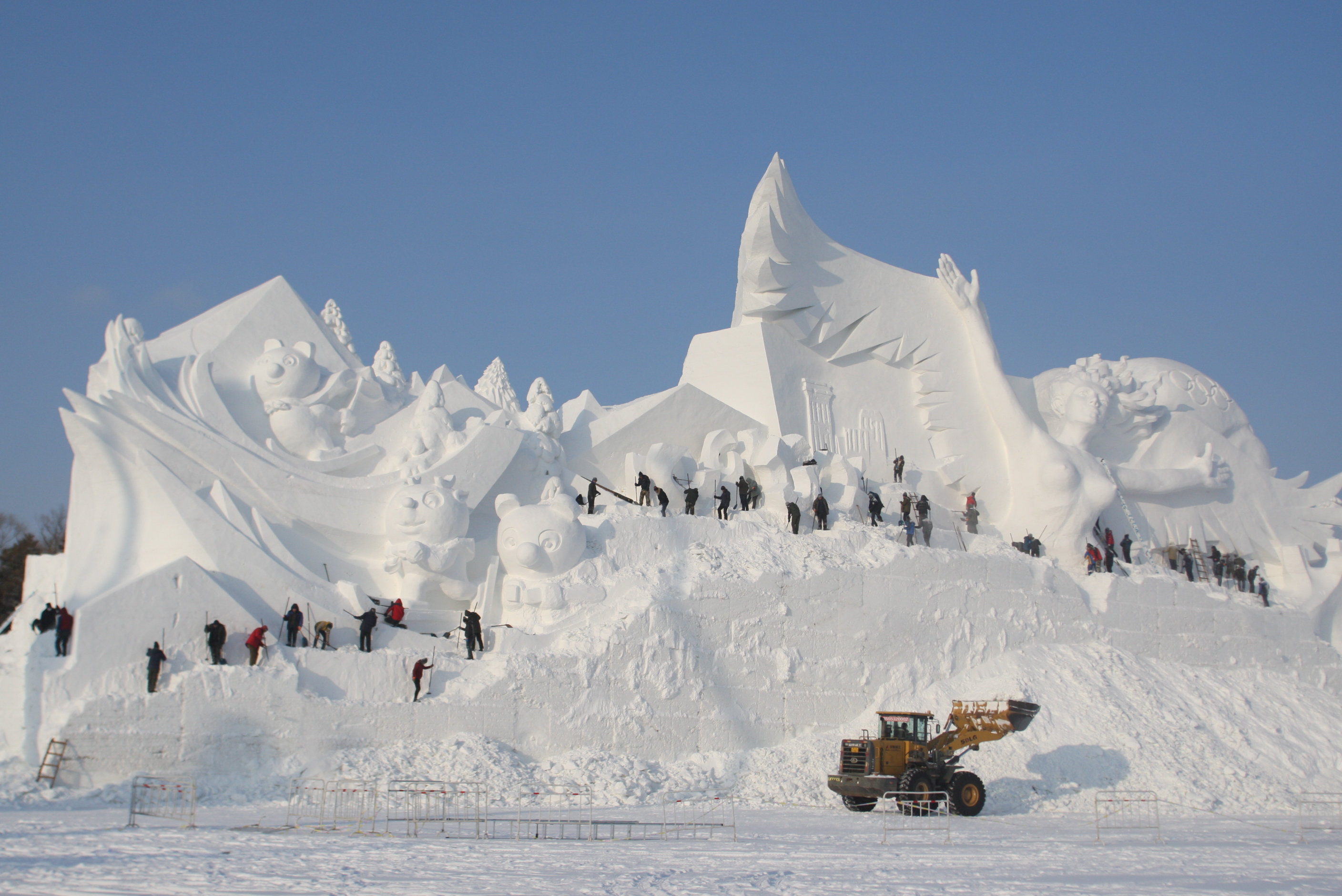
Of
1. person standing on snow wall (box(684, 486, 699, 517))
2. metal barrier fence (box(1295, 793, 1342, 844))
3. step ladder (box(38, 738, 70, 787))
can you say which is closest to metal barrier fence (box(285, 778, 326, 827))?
step ladder (box(38, 738, 70, 787))

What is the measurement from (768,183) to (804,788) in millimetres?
11091

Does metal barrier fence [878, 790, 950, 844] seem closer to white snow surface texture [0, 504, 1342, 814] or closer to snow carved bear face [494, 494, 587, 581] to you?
white snow surface texture [0, 504, 1342, 814]

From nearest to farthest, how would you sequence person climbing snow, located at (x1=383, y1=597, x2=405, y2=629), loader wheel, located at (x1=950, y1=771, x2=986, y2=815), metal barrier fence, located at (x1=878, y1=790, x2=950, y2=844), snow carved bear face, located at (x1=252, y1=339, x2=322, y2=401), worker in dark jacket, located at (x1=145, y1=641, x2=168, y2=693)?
metal barrier fence, located at (x1=878, y1=790, x2=950, y2=844), worker in dark jacket, located at (x1=145, y1=641, x2=168, y2=693), loader wheel, located at (x1=950, y1=771, x2=986, y2=815), person climbing snow, located at (x1=383, y1=597, x2=405, y2=629), snow carved bear face, located at (x1=252, y1=339, x2=322, y2=401)

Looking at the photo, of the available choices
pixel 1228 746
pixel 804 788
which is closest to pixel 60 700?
pixel 804 788

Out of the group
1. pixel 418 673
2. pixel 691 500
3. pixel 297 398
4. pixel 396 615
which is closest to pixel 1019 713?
pixel 691 500

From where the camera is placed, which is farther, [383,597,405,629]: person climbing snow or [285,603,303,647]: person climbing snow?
[383,597,405,629]: person climbing snow

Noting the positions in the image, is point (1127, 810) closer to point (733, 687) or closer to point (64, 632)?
point (733, 687)

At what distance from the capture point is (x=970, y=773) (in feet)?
43.3

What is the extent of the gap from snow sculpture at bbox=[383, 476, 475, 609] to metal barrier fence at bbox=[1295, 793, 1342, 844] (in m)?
10.5

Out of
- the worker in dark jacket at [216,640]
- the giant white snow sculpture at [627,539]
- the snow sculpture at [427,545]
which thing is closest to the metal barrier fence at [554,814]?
the giant white snow sculpture at [627,539]

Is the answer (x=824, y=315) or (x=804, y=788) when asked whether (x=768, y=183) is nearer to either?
(x=824, y=315)

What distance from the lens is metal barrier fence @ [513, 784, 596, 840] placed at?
1031cm

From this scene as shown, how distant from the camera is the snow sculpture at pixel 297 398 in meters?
17.2

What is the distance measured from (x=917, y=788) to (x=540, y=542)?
20.1 ft
